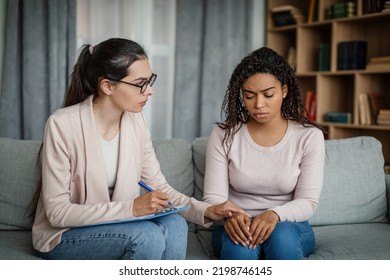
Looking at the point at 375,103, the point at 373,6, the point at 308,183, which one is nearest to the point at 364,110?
the point at 375,103

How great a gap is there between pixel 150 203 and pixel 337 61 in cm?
225

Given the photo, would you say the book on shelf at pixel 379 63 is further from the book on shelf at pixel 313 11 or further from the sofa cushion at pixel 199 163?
the sofa cushion at pixel 199 163

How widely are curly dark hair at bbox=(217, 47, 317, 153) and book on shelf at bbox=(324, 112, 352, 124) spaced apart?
1.59 metres

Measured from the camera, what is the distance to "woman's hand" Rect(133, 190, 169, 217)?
122 cm

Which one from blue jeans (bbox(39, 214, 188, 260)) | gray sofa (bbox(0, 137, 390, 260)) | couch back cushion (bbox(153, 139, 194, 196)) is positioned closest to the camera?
blue jeans (bbox(39, 214, 188, 260))

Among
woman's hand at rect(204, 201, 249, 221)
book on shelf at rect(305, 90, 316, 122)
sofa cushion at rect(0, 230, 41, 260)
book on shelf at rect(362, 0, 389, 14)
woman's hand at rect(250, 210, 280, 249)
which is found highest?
book on shelf at rect(362, 0, 389, 14)

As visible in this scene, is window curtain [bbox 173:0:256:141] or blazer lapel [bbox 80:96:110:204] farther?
window curtain [bbox 173:0:256:141]

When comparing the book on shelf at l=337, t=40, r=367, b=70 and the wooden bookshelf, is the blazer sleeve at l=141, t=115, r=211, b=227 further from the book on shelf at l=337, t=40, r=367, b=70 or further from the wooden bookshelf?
the book on shelf at l=337, t=40, r=367, b=70

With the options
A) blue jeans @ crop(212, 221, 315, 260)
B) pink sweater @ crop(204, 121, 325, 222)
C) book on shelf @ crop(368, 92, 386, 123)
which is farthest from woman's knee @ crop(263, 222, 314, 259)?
book on shelf @ crop(368, 92, 386, 123)

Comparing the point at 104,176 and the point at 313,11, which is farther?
the point at 313,11

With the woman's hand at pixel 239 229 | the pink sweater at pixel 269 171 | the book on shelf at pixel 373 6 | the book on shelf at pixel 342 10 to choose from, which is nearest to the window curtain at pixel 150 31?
the book on shelf at pixel 342 10

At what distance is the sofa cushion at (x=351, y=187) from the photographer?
5.78 feet

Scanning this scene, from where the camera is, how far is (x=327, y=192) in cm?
176

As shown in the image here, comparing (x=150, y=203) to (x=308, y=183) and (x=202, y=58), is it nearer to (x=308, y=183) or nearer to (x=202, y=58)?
(x=308, y=183)
